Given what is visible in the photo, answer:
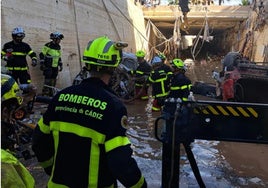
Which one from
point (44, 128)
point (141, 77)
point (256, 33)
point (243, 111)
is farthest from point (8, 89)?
point (256, 33)

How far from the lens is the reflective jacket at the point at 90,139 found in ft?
7.14

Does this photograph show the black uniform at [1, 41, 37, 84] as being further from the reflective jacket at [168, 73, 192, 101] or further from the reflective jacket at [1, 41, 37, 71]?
the reflective jacket at [168, 73, 192, 101]

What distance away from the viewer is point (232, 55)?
36.3ft

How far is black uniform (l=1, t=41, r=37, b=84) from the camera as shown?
28.1 feet

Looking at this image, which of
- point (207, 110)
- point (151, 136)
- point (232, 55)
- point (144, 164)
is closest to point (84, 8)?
point (232, 55)

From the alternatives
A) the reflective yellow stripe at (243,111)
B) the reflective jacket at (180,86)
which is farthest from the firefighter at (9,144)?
the reflective jacket at (180,86)

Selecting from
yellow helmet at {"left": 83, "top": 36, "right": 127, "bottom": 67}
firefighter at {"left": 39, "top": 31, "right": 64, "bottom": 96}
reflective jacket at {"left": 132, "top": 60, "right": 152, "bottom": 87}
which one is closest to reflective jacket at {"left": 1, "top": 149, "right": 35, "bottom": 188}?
yellow helmet at {"left": 83, "top": 36, "right": 127, "bottom": 67}

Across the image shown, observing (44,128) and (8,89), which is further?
(8,89)

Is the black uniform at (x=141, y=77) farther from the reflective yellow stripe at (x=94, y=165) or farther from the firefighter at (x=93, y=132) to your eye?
the reflective yellow stripe at (x=94, y=165)

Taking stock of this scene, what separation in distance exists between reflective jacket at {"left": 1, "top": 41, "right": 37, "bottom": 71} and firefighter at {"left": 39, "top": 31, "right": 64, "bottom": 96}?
997 millimetres

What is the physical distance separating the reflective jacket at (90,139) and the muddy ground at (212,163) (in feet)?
8.16

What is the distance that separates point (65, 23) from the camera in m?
12.1

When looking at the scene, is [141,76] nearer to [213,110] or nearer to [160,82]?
[160,82]

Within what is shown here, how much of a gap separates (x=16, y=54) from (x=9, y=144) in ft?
20.2
